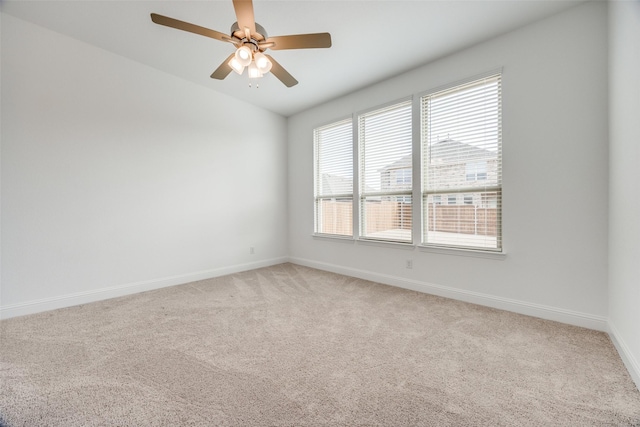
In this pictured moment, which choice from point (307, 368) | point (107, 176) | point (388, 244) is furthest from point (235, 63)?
point (388, 244)

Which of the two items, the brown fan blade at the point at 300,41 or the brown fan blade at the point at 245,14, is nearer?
the brown fan blade at the point at 245,14

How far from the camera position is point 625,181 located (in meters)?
1.81

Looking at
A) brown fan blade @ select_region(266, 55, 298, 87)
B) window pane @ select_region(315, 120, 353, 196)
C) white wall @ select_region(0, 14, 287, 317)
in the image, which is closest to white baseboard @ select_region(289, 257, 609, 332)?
window pane @ select_region(315, 120, 353, 196)

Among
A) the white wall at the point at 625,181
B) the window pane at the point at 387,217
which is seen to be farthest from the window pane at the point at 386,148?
the white wall at the point at 625,181

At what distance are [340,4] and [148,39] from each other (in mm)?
2044

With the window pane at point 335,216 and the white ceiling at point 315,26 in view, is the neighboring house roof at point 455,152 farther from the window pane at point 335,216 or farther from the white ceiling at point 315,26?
the window pane at point 335,216

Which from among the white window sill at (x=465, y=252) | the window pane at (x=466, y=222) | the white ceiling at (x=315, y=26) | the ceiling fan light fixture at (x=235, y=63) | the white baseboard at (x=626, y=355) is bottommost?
the white baseboard at (x=626, y=355)

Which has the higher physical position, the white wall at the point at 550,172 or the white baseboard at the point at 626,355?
the white wall at the point at 550,172

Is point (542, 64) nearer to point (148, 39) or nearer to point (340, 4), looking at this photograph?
point (340, 4)

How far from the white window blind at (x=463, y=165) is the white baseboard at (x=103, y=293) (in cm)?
309

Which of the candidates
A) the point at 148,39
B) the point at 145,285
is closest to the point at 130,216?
the point at 145,285

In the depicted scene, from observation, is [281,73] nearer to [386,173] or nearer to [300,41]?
[300,41]

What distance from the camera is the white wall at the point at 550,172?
87.7 inches

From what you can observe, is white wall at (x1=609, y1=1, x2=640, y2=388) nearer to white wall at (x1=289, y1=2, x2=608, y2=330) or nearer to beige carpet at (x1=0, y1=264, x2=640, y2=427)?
white wall at (x1=289, y1=2, x2=608, y2=330)
